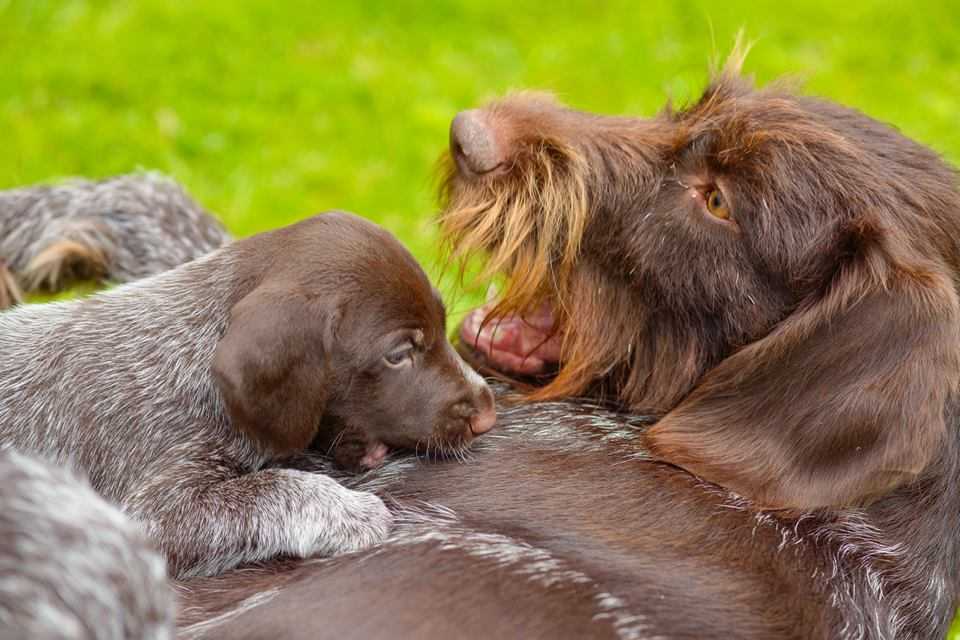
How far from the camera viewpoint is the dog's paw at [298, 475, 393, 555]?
11.5ft

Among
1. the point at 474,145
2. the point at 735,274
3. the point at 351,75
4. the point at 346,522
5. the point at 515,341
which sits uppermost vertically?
the point at 351,75

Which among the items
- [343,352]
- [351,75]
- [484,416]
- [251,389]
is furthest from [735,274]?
[351,75]

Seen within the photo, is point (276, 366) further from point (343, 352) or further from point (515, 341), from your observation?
point (515, 341)

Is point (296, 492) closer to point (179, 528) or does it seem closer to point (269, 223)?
point (179, 528)

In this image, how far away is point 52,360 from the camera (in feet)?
13.0

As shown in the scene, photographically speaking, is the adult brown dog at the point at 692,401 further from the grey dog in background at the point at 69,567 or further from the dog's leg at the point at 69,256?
the dog's leg at the point at 69,256

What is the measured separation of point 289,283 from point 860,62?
8.26m

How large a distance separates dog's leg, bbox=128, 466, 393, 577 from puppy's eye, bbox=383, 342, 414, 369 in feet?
1.34

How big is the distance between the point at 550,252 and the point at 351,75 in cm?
531

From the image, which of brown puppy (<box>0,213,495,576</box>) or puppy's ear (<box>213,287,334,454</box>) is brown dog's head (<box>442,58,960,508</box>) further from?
puppy's ear (<box>213,287,334,454</box>)

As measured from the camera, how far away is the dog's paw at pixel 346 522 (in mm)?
3498

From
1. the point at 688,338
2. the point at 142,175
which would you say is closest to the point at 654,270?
the point at 688,338

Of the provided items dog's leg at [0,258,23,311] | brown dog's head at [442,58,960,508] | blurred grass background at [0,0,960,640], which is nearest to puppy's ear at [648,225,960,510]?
brown dog's head at [442,58,960,508]

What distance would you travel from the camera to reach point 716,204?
4.08 metres
